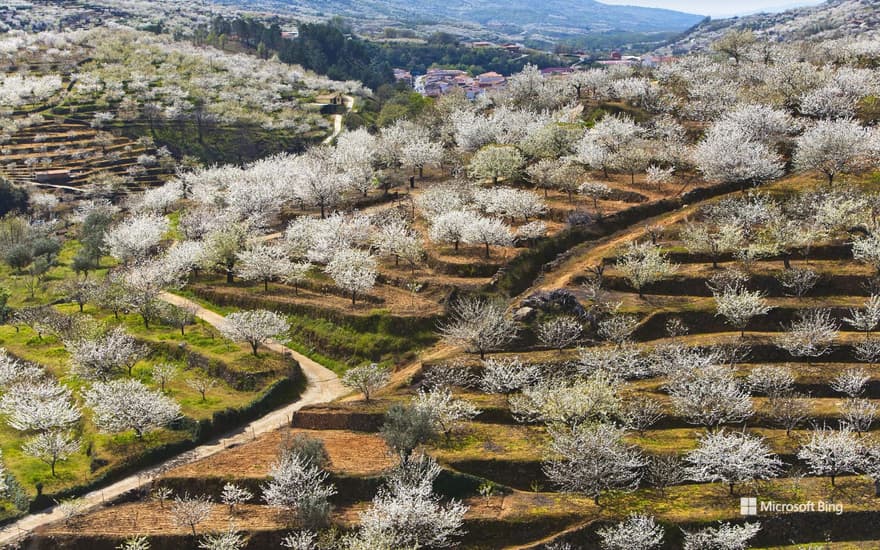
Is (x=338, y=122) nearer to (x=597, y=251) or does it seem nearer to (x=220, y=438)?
(x=597, y=251)

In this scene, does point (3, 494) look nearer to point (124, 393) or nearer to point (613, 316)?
point (124, 393)

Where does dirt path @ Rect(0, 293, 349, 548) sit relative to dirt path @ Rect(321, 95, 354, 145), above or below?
below

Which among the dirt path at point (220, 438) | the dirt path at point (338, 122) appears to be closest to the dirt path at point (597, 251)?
the dirt path at point (220, 438)

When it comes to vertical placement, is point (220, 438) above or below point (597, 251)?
below

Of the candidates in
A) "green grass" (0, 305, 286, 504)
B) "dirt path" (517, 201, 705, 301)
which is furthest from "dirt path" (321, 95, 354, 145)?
"dirt path" (517, 201, 705, 301)

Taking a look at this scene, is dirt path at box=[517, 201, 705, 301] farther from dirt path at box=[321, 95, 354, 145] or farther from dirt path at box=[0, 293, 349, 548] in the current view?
dirt path at box=[321, 95, 354, 145]

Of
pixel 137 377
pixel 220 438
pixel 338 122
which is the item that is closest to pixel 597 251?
pixel 220 438

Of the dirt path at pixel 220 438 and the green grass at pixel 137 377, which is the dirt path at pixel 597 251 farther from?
the green grass at pixel 137 377

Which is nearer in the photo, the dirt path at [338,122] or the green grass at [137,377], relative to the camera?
the green grass at [137,377]

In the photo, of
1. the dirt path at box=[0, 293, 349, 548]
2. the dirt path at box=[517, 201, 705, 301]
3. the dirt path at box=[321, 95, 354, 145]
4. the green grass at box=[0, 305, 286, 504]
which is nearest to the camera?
the dirt path at box=[0, 293, 349, 548]
